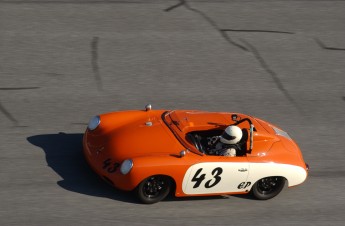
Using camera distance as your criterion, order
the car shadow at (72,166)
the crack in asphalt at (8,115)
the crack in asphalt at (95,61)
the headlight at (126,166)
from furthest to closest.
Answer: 1. the crack in asphalt at (95,61)
2. the crack in asphalt at (8,115)
3. the car shadow at (72,166)
4. the headlight at (126,166)

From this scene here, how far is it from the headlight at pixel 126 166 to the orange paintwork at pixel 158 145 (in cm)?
5

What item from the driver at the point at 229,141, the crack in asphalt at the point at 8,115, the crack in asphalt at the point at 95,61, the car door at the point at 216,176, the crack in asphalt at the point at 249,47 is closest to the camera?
the car door at the point at 216,176

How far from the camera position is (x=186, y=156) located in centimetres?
984

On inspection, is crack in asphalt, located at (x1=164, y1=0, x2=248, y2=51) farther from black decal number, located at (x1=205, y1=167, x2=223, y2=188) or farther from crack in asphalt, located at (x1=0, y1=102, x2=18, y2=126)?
black decal number, located at (x1=205, y1=167, x2=223, y2=188)

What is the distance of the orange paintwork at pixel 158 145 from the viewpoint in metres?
9.70

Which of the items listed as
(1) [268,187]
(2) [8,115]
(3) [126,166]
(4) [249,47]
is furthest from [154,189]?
(4) [249,47]

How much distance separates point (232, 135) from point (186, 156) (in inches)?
28.8

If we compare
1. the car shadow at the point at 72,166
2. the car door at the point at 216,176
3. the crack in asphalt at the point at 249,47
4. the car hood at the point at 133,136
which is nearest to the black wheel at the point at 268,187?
the car door at the point at 216,176

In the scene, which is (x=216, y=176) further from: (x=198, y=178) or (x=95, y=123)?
(x=95, y=123)

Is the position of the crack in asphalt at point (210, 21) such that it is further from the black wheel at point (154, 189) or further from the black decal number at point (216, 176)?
the black wheel at point (154, 189)

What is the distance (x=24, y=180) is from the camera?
10156mm

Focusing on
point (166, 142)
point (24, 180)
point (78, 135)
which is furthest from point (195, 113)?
point (24, 180)

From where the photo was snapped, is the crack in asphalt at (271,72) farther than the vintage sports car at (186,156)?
Yes

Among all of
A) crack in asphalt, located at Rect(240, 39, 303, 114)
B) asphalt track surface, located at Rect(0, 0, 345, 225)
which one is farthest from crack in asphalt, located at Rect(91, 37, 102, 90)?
crack in asphalt, located at Rect(240, 39, 303, 114)
